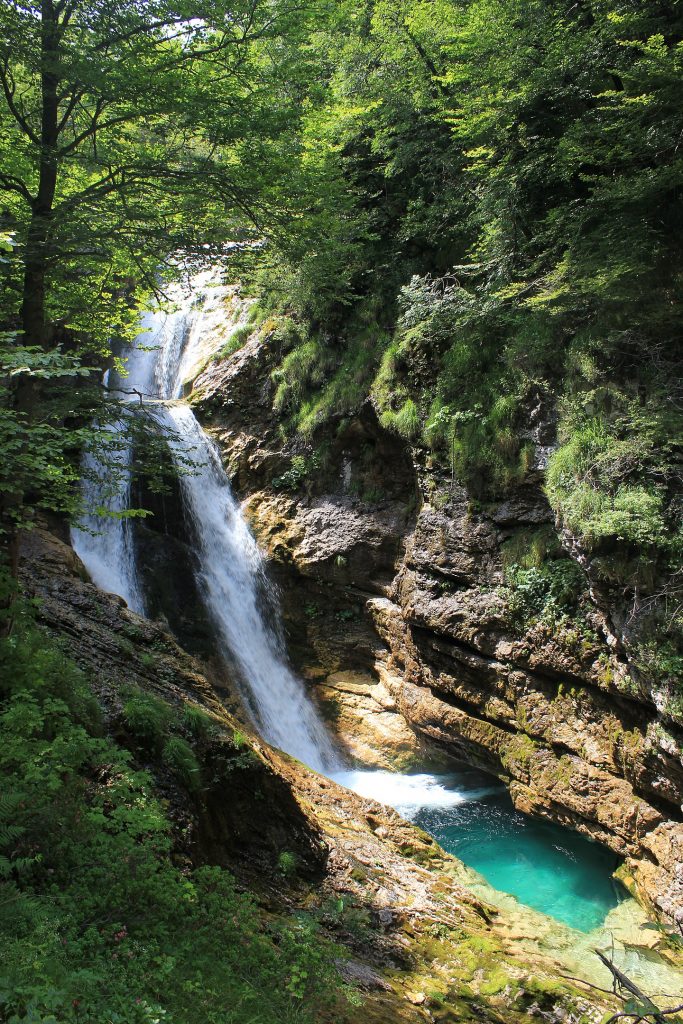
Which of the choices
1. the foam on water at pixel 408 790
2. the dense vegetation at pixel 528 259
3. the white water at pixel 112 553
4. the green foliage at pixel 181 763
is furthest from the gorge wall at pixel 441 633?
the green foliage at pixel 181 763

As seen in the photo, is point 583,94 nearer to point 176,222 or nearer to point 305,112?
point 305,112

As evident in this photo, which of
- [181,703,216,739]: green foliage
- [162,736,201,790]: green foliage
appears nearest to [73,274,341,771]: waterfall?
[181,703,216,739]: green foliage

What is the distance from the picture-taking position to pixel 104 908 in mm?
3461

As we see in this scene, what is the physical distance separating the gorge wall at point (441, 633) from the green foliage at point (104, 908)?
523 centimetres

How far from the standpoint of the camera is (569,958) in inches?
266

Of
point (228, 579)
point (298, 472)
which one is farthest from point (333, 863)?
point (298, 472)

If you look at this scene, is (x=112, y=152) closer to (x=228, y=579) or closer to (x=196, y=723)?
(x=196, y=723)

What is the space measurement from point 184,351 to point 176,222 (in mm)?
11287

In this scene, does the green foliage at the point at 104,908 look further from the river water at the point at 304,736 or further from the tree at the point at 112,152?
the river water at the point at 304,736

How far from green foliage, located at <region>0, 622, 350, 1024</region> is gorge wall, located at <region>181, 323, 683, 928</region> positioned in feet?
17.1

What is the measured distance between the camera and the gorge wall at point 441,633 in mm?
8242

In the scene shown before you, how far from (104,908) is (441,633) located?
7748mm

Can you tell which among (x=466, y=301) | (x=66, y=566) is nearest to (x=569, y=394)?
(x=466, y=301)

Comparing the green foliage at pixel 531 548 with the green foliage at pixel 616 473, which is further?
the green foliage at pixel 531 548
